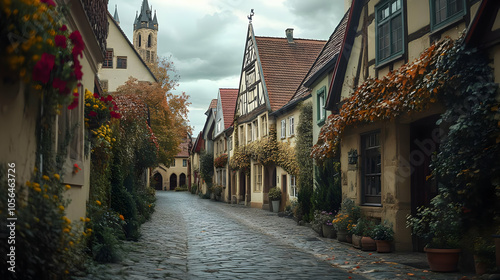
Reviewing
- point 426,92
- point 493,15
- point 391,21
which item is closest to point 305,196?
point 391,21

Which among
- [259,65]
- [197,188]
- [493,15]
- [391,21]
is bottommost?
[197,188]

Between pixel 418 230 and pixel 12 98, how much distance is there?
23.5 ft

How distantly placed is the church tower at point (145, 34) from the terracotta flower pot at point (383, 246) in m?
90.2

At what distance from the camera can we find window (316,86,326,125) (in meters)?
17.4

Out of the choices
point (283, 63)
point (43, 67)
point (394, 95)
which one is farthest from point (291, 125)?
point (43, 67)

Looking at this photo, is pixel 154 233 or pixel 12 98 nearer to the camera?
pixel 12 98

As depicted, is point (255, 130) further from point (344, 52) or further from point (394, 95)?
point (394, 95)

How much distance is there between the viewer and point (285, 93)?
91.3ft

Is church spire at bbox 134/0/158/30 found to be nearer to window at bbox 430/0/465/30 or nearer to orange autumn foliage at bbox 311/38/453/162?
orange autumn foliage at bbox 311/38/453/162

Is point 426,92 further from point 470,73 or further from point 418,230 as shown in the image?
point 418,230

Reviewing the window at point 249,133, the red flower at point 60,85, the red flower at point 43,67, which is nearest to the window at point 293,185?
the window at point 249,133

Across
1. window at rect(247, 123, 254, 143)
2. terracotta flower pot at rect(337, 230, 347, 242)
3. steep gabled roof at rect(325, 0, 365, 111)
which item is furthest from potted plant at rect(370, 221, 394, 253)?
window at rect(247, 123, 254, 143)

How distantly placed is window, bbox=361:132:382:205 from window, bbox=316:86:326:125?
4833 mm

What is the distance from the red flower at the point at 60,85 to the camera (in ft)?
14.9
